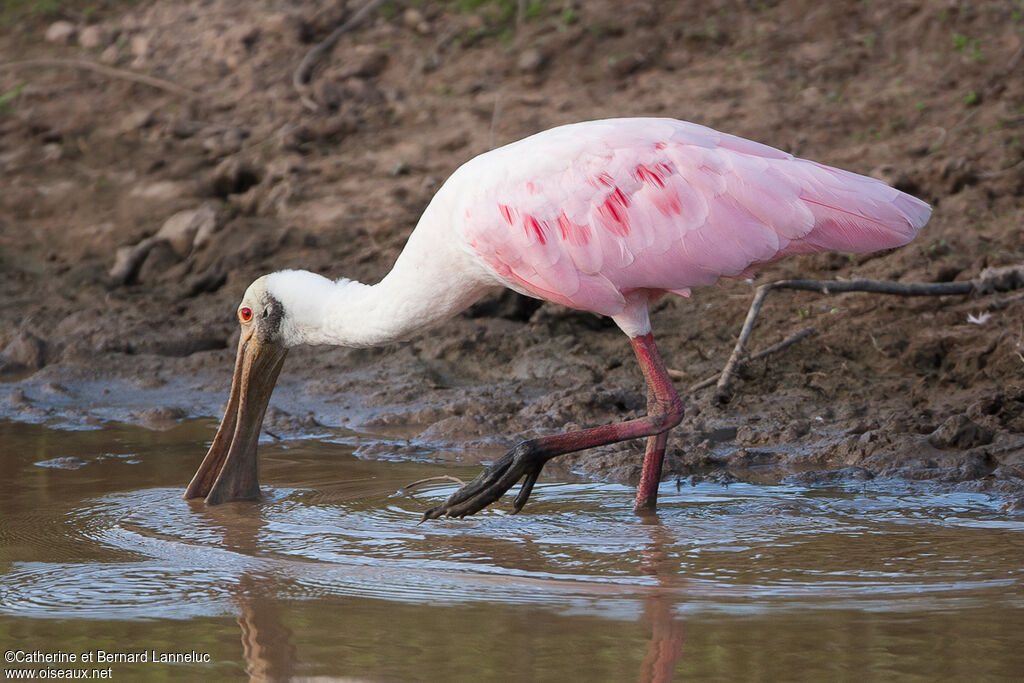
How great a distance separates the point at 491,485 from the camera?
5680mm

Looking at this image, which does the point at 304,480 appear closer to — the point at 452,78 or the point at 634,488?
the point at 634,488

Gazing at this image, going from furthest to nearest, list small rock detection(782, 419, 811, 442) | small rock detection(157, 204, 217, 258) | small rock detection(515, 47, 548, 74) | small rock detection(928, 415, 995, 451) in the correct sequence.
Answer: small rock detection(515, 47, 548, 74), small rock detection(157, 204, 217, 258), small rock detection(782, 419, 811, 442), small rock detection(928, 415, 995, 451)

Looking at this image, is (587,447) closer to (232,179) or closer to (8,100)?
(232,179)

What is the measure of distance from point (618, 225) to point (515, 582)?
1.56 m

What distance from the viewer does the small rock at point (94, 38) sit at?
42.2ft

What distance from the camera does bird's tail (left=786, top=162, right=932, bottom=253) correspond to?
5.71 meters

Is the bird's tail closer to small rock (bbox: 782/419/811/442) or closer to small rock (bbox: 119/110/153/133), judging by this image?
small rock (bbox: 782/419/811/442)

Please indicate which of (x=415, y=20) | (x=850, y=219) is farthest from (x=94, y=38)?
(x=850, y=219)

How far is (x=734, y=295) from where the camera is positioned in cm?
823

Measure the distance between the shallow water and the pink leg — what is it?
12 centimetres

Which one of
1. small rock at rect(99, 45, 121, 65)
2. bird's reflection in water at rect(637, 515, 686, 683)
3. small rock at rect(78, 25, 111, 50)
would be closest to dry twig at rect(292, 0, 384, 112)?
small rock at rect(99, 45, 121, 65)

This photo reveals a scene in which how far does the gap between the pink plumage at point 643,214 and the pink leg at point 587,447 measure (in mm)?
371

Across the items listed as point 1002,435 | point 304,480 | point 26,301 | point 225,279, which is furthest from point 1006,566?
point 26,301

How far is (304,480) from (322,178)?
Result: 4105 millimetres
